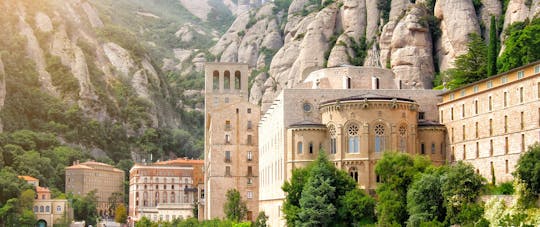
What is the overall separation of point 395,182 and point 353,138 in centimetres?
763

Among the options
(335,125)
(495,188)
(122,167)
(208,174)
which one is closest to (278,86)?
(208,174)

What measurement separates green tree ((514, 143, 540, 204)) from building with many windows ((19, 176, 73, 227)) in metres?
98.7

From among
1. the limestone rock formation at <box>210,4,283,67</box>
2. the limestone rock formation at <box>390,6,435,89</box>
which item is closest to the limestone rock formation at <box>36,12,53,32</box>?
the limestone rock formation at <box>210,4,283,67</box>

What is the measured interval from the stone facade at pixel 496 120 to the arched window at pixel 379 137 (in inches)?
216

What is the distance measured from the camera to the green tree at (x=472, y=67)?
8912cm

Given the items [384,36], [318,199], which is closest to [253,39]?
[384,36]

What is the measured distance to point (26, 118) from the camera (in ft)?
574

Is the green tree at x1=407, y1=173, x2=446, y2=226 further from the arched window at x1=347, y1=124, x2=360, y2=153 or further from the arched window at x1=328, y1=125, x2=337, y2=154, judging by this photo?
the arched window at x1=328, y1=125, x2=337, y2=154

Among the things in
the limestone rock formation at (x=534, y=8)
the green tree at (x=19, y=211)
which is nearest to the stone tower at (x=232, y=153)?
the green tree at (x=19, y=211)

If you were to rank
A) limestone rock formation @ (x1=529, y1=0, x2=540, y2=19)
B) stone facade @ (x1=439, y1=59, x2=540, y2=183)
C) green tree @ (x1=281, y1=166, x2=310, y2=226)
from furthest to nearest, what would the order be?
limestone rock formation @ (x1=529, y1=0, x2=540, y2=19) → green tree @ (x1=281, y1=166, x2=310, y2=226) → stone facade @ (x1=439, y1=59, x2=540, y2=183)

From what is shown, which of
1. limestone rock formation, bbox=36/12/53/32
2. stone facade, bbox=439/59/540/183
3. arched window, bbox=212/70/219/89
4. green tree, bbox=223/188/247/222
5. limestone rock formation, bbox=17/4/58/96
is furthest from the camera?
limestone rock formation, bbox=36/12/53/32

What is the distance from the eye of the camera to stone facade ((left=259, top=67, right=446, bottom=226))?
69938mm

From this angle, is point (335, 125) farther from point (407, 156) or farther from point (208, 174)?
point (208, 174)

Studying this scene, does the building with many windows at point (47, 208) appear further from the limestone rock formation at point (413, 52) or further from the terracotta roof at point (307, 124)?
the terracotta roof at point (307, 124)
